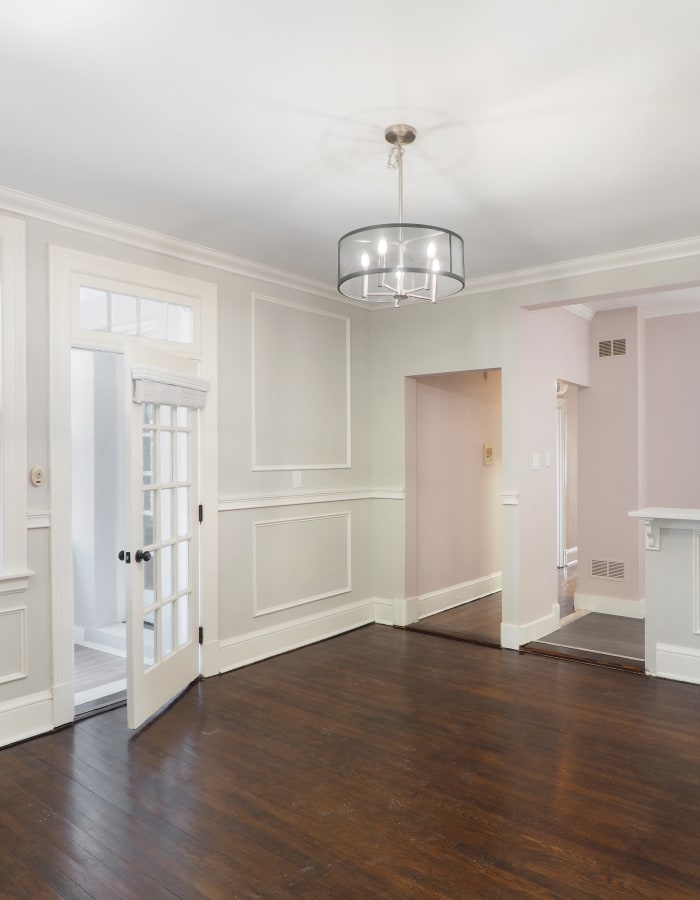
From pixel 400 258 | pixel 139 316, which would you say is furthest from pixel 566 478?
pixel 400 258

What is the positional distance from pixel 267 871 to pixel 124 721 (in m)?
1.58

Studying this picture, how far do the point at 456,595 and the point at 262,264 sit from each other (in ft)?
11.1

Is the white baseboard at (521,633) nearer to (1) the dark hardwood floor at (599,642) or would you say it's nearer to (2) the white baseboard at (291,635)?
(1) the dark hardwood floor at (599,642)

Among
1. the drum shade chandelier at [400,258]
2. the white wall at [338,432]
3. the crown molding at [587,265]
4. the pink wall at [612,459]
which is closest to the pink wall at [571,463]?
the pink wall at [612,459]

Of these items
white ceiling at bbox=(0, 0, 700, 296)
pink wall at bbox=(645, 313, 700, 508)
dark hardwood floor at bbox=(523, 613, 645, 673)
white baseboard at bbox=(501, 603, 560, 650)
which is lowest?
dark hardwood floor at bbox=(523, 613, 645, 673)


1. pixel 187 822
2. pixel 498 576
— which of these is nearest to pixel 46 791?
pixel 187 822

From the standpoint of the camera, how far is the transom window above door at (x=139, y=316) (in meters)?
3.78

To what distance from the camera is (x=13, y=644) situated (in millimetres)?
3295

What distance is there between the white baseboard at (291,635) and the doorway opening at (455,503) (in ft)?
1.55

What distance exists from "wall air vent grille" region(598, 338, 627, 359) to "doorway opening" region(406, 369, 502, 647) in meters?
1.06

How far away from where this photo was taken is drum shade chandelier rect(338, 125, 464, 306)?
2.50 metres

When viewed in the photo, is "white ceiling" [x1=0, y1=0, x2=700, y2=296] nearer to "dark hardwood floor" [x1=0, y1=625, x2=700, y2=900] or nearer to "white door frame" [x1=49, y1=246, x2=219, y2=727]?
"white door frame" [x1=49, y1=246, x2=219, y2=727]

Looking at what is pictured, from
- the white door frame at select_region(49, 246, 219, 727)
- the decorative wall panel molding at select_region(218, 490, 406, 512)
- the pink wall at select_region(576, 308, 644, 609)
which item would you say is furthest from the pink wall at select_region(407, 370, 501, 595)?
the white door frame at select_region(49, 246, 219, 727)

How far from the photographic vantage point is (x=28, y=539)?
335 centimetres
